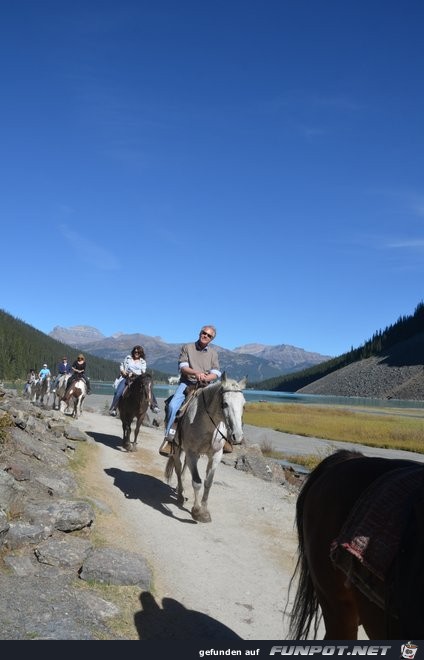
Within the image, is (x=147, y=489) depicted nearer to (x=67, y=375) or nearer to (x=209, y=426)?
(x=209, y=426)

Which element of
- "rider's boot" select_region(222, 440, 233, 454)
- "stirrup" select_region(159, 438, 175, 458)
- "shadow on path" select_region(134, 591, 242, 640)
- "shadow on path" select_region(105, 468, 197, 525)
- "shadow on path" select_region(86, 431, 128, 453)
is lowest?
"shadow on path" select_region(134, 591, 242, 640)

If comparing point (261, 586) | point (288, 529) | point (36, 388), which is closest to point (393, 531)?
point (261, 586)

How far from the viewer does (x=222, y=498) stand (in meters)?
13.3

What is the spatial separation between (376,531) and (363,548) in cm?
16

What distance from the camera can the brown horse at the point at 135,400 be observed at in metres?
17.4

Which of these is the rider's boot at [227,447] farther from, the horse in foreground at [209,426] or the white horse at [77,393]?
the white horse at [77,393]

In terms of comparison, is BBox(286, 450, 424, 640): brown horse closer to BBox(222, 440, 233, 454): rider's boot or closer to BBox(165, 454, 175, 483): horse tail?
BBox(222, 440, 233, 454): rider's boot

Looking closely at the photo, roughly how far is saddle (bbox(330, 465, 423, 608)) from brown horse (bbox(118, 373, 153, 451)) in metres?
13.7

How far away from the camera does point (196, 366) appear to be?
11.8 meters

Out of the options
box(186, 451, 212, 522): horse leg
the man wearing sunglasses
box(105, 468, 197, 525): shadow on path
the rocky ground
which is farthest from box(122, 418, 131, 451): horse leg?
box(186, 451, 212, 522): horse leg

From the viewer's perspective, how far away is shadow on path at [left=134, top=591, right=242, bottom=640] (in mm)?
5996

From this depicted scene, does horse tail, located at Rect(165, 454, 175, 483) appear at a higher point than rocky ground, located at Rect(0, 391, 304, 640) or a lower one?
higher

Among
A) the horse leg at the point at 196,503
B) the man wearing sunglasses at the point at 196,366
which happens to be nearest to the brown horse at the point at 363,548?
the horse leg at the point at 196,503

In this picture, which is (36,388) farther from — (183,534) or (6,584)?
(6,584)
